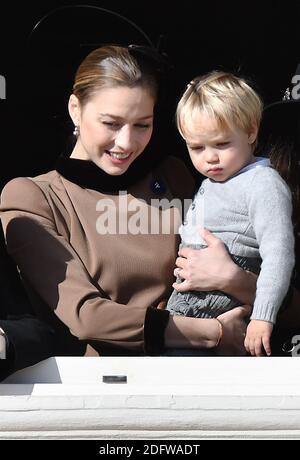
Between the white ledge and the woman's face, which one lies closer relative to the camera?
the white ledge

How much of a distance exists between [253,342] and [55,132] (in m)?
0.86

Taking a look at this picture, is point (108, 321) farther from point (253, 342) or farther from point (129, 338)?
point (253, 342)

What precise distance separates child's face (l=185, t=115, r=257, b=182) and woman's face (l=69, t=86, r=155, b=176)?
0.13 m

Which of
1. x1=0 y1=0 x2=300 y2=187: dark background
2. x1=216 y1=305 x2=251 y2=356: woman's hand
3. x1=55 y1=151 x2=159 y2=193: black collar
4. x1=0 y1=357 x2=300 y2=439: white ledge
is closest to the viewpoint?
x1=0 y1=357 x2=300 y2=439: white ledge

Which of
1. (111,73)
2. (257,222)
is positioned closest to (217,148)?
(257,222)

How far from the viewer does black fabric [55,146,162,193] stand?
3.07 metres

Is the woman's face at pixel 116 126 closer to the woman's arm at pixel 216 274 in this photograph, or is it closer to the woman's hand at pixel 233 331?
the woman's arm at pixel 216 274

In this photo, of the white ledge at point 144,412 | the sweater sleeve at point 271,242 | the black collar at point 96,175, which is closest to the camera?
the white ledge at point 144,412

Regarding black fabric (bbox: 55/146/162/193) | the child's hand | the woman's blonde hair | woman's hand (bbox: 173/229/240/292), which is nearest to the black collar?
black fabric (bbox: 55/146/162/193)

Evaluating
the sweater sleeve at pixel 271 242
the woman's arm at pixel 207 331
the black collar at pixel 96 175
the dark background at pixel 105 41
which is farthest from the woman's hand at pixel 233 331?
the dark background at pixel 105 41

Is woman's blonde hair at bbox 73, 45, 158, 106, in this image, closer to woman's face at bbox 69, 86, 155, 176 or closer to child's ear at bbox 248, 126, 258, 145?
woman's face at bbox 69, 86, 155, 176

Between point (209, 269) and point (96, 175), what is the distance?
365mm

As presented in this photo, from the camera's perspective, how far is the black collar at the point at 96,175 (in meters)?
3.07

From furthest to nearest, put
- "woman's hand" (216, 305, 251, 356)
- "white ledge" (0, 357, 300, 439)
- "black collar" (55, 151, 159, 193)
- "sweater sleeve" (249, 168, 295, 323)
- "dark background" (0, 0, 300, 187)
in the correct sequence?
1. "dark background" (0, 0, 300, 187)
2. "black collar" (55, 151, 159, 193)
3. "woman's hand" (216, 305, 251, 356)
4. "sweater sleeve" (249, 168, 295, 323)
5. "white ledge" (0, 357, 300, 439)
